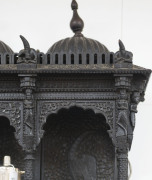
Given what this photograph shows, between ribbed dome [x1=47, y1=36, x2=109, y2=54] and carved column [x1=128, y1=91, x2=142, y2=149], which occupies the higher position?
ribbed dome [x1=47, y1=36, x2=109, y2=54]

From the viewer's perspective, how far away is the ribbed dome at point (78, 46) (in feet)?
82.2

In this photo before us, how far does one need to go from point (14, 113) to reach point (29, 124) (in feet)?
1.54

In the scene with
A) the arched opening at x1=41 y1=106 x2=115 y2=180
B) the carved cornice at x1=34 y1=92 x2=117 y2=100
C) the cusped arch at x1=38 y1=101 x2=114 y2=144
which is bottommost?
the arched opening at x1=41 y1=106 x2=115 y2=180

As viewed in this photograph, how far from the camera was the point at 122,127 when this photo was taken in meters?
24.3

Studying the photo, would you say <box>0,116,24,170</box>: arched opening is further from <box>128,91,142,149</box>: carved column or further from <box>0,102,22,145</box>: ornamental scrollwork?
<box>128,91,142,149</box>: carved column

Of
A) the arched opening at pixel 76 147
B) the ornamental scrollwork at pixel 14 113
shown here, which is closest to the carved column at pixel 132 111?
the arched opening at pixel 76 147

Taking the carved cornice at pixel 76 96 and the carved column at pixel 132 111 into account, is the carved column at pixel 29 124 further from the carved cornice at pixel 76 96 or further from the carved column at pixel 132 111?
the carved column at pixel 132 111

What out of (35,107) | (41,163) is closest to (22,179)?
(41,163)

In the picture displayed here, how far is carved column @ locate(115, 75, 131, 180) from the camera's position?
79.6ft

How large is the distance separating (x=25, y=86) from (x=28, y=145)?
51.8 inches

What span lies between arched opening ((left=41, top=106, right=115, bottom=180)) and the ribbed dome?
1.67 metres

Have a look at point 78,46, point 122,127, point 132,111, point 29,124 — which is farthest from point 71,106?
point 78,46

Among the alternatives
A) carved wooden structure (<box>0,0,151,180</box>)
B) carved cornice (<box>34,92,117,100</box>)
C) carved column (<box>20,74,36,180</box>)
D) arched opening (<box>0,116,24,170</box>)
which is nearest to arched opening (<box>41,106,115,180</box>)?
arched opening (<box>0,116,24,170</box>)

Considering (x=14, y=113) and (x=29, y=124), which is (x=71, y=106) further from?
(x=14, y=113)
